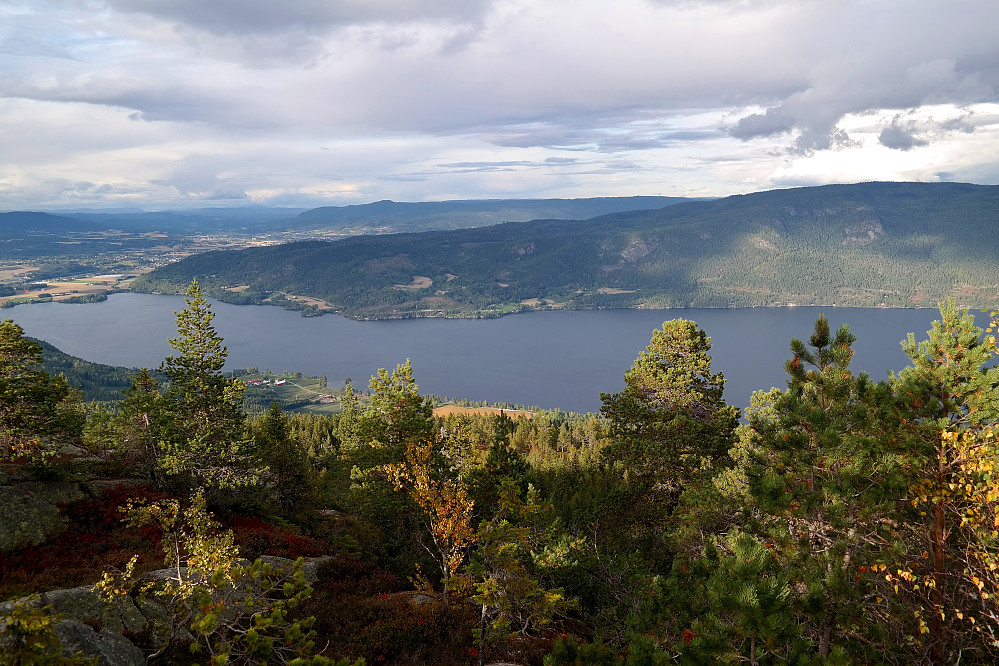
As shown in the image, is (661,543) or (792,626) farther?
(661,543)

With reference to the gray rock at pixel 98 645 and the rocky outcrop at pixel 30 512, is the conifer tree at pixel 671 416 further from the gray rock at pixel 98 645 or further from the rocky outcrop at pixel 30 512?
the rocky outcrop at pixel 30 512

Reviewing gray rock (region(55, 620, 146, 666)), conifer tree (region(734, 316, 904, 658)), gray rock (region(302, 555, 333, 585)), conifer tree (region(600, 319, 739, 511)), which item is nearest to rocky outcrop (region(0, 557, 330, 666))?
gray rock (region(55, 620, 146, 666))

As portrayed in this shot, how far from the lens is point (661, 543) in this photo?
30469 millimetres

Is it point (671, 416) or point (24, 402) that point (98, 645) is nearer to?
point (24, 402)

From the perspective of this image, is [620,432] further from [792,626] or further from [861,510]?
[792,626]

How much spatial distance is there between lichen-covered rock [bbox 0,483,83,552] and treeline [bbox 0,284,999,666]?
193 centimetres

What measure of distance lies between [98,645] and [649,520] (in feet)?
92.8

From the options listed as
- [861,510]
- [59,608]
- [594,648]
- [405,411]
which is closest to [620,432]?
[405,411]

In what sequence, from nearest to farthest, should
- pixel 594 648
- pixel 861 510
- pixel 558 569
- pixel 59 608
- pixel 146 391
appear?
pixel 594 648 < pixel 861 510 < pixel 59 608 < pixel 558 569 < pixel 146 391

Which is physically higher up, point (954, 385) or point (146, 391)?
point (954, 385)

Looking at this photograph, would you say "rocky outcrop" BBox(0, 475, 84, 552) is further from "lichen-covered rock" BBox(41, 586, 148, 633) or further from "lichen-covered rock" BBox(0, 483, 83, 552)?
"lichen-covered rock" BBox(41, 586, 148, 633)

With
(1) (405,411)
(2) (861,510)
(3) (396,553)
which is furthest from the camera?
(3) (396,553)

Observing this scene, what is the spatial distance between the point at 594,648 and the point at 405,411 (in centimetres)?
1944

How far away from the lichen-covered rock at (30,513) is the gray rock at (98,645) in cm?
1410
